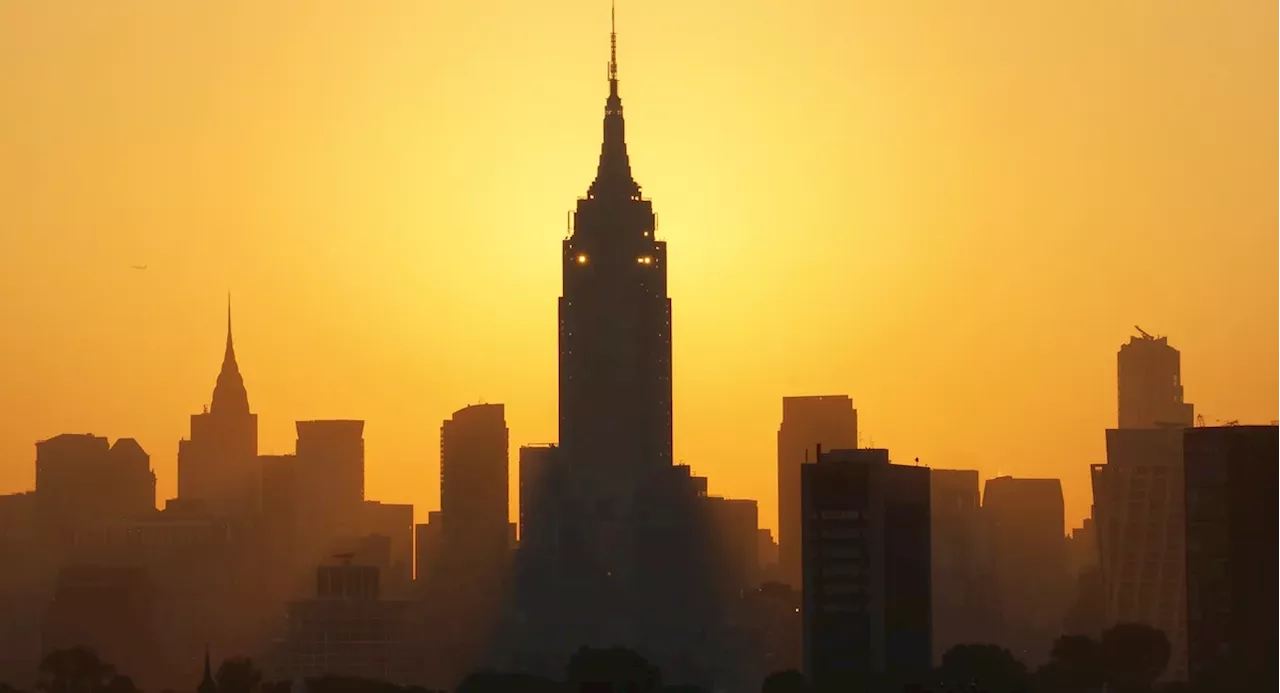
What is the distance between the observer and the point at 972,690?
638 feet
